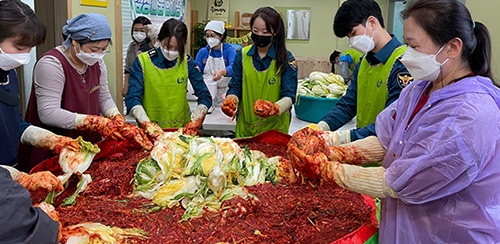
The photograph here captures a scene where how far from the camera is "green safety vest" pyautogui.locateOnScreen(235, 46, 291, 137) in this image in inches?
122

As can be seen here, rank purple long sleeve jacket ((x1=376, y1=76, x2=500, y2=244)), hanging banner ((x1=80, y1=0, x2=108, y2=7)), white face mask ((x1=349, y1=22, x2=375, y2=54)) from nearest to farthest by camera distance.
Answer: purple long sleeve jacket ((x1=376, y1=76, x2=500, y2=244)) → white face mask ((x1=349, y1=22, x2=375, y2=54)) → hanging banner ((x1=80, y1=0, x2=108, y2=7))

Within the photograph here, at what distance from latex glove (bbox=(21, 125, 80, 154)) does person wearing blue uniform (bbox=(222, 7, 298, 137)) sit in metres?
1.15

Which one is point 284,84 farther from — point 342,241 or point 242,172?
point 342,241

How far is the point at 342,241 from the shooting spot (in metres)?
1.38

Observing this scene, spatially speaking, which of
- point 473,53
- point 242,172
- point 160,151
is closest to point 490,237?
point 473,53

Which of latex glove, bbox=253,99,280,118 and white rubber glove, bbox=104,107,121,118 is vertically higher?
latex glove, bbox=253,99,280,118

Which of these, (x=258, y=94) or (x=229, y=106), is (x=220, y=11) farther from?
(x=229, y=106)

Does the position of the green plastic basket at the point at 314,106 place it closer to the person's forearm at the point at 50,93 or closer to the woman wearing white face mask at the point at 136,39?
the woman wearing white face mask at the point at 136,39

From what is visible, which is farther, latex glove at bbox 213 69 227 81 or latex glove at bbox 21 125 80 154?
latex glove at bbox 213 69 227 81

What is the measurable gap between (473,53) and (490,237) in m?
0.56

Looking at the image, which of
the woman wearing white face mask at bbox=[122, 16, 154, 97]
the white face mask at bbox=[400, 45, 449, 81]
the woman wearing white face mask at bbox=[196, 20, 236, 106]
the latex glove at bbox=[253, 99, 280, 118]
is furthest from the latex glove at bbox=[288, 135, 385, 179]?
the woman wearing white face mask at bbox=[196, 20, 236, 106]

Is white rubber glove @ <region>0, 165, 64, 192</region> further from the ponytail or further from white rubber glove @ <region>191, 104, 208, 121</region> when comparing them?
the ponytail

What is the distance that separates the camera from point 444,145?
4.06 feet

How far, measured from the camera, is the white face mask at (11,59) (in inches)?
71.1
